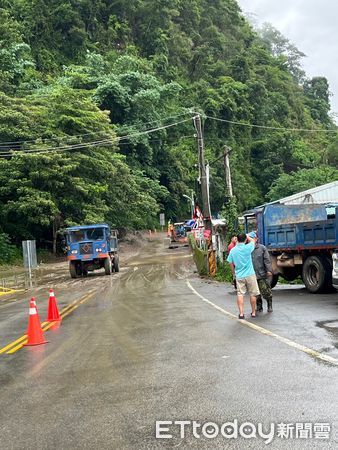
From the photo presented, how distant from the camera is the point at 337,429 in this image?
177 inches

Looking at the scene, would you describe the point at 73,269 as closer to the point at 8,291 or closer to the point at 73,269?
the point at 73,269

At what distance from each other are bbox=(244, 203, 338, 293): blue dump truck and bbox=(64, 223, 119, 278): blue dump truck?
1100 centimetres

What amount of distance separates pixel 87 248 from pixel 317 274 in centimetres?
1575

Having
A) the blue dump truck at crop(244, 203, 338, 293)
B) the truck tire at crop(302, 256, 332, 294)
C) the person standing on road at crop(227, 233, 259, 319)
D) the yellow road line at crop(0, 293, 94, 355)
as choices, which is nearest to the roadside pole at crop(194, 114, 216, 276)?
the blue dump truck at crop(244, 203, 338, 293)

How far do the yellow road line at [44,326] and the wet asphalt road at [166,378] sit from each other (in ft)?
0.78

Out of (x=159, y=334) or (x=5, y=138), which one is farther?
(x=5, y=138)

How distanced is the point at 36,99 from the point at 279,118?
186ft

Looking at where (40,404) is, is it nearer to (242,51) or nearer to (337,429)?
(337,429)

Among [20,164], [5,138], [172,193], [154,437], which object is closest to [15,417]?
[154,437]

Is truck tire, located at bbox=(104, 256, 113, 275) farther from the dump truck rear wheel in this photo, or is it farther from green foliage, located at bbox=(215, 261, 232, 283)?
green foliage, located at bbox=(215, 261, 232, 283)

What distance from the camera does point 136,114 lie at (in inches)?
2354

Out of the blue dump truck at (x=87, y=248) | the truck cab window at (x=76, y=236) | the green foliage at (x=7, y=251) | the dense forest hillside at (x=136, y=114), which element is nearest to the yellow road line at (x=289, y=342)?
the blue dump truck at (x=87, y=248)

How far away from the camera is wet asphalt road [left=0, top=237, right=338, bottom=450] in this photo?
15.8 feet

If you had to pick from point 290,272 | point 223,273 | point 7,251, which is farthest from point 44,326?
A: point 7,251
